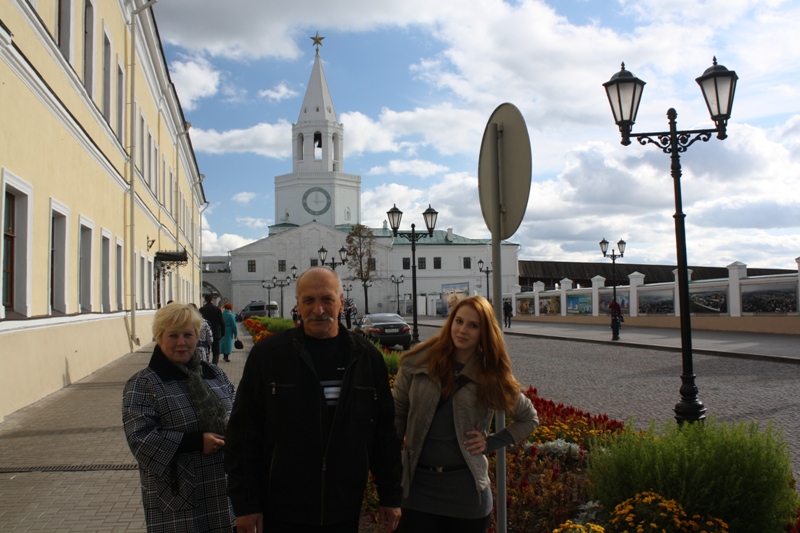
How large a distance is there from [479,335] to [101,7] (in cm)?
1583

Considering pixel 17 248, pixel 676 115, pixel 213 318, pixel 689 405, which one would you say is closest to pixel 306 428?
pixel 689 405

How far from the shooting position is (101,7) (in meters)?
16.4

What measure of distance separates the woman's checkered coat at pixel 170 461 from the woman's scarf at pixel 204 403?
28mm

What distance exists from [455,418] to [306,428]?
0.81 m

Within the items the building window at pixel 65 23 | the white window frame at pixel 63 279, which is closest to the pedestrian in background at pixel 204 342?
the white window frame at pixel 63 279

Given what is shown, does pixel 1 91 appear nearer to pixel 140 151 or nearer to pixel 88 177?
pixel 88 177

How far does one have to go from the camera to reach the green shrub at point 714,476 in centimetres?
402

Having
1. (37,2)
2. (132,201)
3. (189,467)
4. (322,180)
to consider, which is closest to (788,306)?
(132,201)

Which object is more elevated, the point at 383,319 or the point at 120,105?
the point at 120,105

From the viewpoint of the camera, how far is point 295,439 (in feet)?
9.55

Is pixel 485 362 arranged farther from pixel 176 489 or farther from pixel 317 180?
pixel 317 180

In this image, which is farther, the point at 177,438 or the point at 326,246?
the point at 326,246

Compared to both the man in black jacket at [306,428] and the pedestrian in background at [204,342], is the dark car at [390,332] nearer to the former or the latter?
the pedestrian in background at [204,342]

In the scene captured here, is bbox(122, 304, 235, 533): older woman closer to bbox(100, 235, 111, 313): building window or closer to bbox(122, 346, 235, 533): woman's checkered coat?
bbox(122, 346, 235, 533): woman's checkered coat
